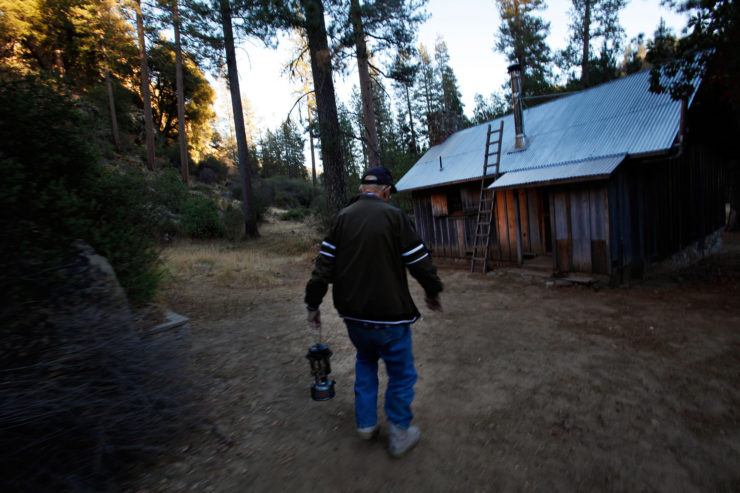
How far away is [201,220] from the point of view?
639 inches

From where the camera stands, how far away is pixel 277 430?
294cm

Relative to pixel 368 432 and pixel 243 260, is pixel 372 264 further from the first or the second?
pixel 243 260

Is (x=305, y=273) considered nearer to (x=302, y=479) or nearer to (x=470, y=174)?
(x=470, y=174)

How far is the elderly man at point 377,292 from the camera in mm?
2465

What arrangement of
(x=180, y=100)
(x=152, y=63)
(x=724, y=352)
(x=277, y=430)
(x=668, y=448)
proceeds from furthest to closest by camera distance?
(x=152, y=63), (x=180, y=100), (x=724, y=352), (x=277, y=430), (x=668, y=448)

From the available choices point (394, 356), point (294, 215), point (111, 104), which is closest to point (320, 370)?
point (394, 356)

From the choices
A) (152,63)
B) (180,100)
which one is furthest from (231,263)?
(152,63)

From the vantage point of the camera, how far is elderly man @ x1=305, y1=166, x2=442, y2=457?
2.46 meters

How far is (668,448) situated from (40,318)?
14.8 feet

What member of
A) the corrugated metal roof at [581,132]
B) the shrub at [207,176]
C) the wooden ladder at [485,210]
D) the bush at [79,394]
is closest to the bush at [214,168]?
the shrub at [207,176]

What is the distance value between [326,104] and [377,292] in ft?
36.1

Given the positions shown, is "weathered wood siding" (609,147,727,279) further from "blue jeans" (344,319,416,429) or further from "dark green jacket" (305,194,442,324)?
"blue jeans" (344,319,416,429)

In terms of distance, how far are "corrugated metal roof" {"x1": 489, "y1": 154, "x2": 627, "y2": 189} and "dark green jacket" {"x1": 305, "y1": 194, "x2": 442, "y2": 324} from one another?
617 cm

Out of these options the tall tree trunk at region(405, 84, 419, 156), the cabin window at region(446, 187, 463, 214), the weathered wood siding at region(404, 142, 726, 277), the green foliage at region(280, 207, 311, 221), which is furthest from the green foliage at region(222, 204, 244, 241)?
the tall tree trunk at region(405, 84, 419, 156)
